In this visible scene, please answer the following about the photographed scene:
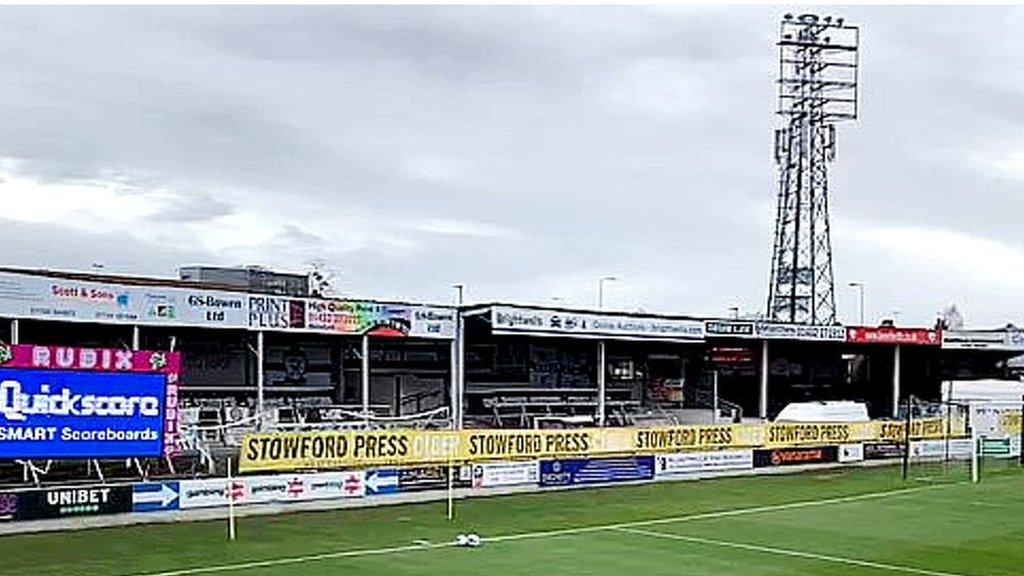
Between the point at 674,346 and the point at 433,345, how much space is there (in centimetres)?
1166

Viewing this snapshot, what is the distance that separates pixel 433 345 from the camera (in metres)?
49.6

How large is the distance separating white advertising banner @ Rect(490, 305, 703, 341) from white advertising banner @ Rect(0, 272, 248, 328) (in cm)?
886

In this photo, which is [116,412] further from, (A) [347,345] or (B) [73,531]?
(A) [347,345]

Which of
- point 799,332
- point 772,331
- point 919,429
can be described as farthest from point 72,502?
point 799,332

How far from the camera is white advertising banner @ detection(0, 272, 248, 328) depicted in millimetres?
33500

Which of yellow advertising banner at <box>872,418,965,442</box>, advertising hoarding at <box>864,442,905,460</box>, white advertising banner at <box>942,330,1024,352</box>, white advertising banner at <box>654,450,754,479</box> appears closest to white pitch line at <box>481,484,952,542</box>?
white advertising banner at <box>654,450,754,479</box>

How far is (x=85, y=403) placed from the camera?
82.9 ft

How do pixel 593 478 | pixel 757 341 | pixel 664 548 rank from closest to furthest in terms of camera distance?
pixel 664 548
pixel 593 478
pixel 757 341

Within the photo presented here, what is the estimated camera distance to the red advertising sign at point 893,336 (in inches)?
2167

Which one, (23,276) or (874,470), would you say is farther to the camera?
(874,470)

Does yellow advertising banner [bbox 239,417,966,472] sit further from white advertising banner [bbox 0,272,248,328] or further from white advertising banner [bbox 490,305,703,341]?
Answer: white advertising banner [bbox 0,272,248,328]

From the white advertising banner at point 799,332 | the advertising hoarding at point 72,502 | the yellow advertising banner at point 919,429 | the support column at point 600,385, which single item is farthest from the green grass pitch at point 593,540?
the white advertising banner at point 799,332

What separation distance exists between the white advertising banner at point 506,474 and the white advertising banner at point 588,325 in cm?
879

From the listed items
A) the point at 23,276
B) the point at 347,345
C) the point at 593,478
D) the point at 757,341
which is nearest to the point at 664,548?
the point at 593,478
